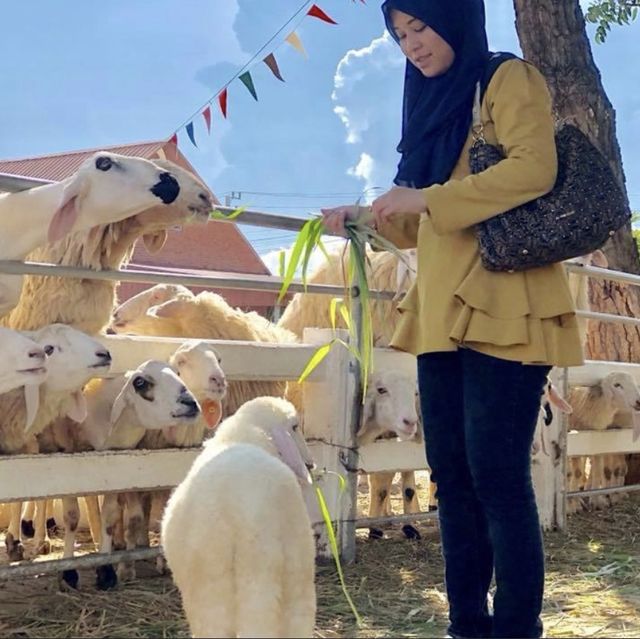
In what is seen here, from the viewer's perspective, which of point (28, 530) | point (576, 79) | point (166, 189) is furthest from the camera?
point (576, 79)

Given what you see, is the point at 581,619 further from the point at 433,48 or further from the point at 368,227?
the point at 433,48

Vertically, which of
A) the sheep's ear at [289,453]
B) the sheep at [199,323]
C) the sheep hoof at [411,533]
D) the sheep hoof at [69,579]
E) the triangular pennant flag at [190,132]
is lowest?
the sheep hoof at [69,579]

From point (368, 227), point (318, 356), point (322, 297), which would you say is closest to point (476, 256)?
point (368, 227)

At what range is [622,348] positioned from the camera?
8320 mm

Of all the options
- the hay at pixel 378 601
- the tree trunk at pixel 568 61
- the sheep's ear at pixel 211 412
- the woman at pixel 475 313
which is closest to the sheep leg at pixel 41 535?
the hay at pixel 378 601

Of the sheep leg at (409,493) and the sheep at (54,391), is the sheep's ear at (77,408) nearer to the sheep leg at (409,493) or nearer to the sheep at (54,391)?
the sheep at (54,391)

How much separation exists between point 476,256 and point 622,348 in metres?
6.03

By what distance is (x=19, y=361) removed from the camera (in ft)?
11.5

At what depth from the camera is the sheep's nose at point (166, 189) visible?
3.97 meters

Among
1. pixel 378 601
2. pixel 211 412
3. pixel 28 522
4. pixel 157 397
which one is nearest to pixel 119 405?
pixel 157 397

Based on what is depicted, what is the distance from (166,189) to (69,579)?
1705 mm

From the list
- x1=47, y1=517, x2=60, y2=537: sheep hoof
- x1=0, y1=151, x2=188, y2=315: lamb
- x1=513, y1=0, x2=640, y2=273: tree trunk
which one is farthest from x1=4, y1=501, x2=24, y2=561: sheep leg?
x1=513, y1=0, x2=640, y2=273: tree trunk

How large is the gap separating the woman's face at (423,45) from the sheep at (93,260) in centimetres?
167

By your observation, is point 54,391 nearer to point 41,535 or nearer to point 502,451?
point 41,535
